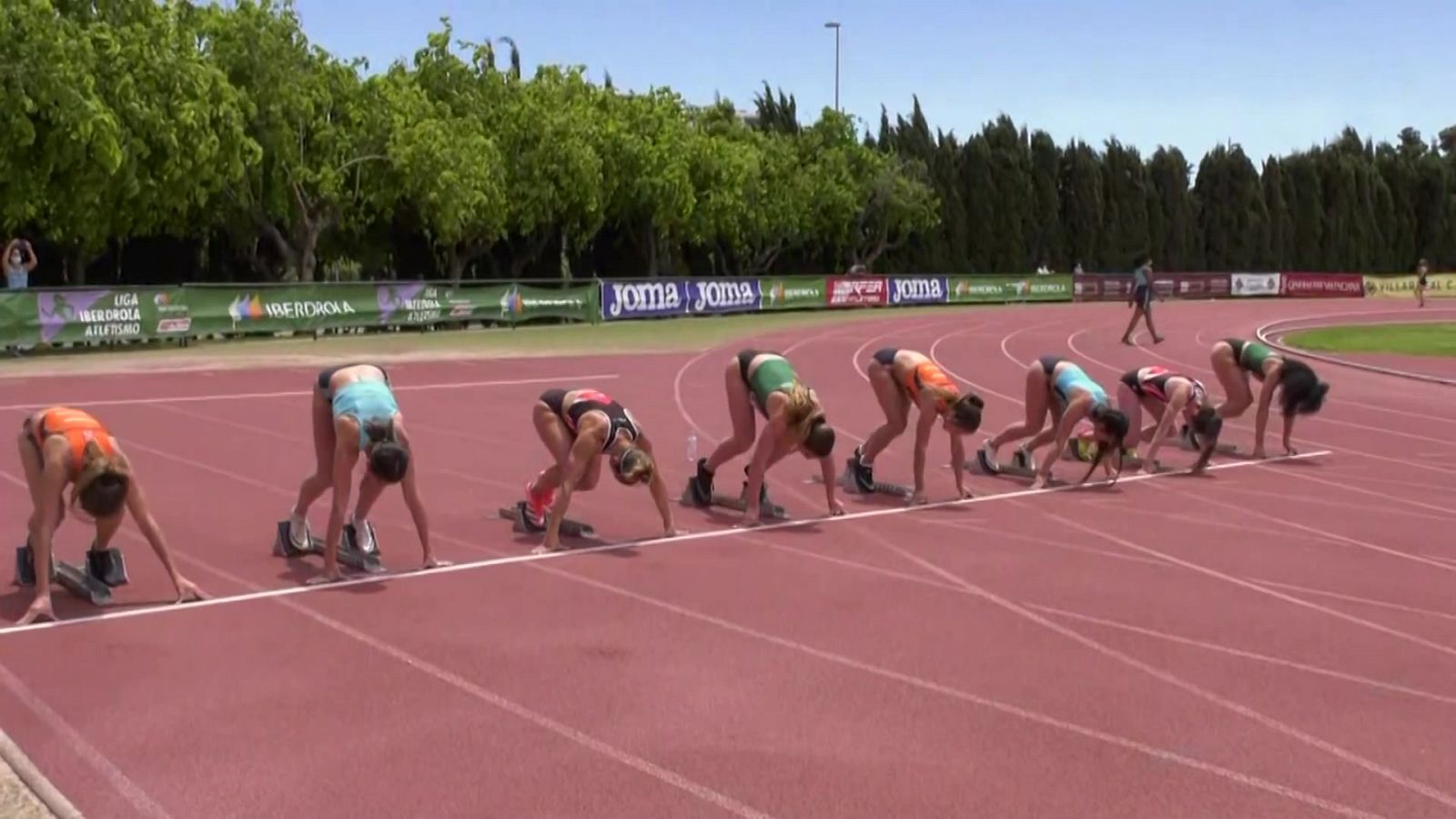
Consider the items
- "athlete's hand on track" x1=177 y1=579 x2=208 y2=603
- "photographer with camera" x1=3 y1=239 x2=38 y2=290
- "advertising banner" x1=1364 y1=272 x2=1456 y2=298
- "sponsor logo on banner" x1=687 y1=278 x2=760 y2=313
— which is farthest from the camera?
"advertising banner" x1=1364 y1=272 x2=1456 y2=298

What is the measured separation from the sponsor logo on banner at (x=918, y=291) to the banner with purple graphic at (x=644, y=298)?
11.3m

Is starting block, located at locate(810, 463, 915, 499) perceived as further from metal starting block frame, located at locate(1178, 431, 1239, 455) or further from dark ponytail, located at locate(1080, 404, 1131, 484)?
metal starting block frame, located at locate(1178, 431, 1239, 455)

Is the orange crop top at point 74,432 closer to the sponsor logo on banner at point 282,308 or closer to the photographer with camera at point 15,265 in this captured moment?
the photographer with camera at point 15,265

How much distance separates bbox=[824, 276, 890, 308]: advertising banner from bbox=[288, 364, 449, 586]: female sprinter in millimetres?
39810

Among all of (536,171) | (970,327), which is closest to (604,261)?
(536,171)

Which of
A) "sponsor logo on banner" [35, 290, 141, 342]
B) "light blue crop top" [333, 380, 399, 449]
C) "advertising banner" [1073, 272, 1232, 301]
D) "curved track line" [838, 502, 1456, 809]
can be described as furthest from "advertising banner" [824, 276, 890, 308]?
"light blue crop top" [333, 380, 399, 449]

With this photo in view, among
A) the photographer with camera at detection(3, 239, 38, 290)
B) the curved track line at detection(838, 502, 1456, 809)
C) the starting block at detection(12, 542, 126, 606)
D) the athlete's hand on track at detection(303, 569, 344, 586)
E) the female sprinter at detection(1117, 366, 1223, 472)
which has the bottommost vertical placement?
the curved track line at detection(838, 502, 1456, 809)

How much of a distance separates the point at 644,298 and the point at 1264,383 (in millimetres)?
27240

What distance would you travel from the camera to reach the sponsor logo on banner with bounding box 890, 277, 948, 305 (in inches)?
2014

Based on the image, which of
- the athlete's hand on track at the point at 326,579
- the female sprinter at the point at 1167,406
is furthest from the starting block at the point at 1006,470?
the athlete's hand on track at the point at 326,579

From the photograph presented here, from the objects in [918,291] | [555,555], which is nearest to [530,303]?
[918,291]

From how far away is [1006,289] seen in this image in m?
54.7

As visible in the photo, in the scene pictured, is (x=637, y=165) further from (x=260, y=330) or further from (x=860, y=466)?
(x=860, y=466)

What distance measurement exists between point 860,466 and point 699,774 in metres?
6.84
